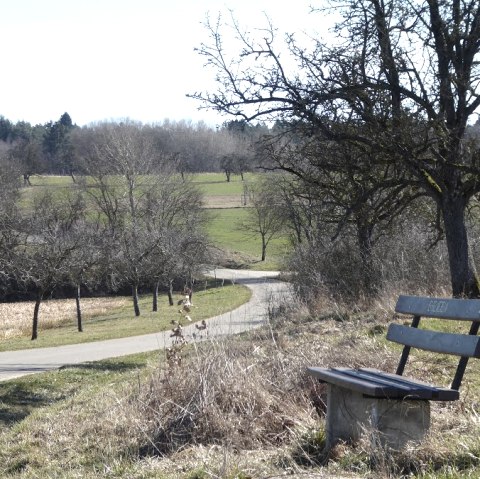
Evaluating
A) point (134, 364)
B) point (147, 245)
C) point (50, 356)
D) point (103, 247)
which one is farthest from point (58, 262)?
point (134, 364)

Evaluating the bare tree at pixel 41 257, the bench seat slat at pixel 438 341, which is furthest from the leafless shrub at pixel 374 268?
the bare tree at pixel 41 257

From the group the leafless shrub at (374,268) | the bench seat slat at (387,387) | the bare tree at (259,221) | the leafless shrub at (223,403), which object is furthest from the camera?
the bare tree at (259,221)

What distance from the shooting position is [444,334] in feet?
18.6

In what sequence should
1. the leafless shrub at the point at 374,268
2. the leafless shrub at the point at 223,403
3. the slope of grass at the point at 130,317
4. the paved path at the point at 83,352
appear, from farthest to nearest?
1. the slope of grass at the point at 130,317
2. the paved path at the point at 83,352
3. the leafless shrub at the point at 374,268
4. the leafless shrub at the point at 223,403

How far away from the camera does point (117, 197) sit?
53.5m

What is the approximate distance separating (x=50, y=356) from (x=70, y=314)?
1041 inches

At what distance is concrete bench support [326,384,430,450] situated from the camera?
5.05m

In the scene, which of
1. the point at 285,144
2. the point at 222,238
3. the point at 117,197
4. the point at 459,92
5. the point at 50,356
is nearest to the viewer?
the point at 459,92

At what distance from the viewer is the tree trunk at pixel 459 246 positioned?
511 inches

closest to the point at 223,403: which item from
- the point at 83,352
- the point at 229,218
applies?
the point at 83,352

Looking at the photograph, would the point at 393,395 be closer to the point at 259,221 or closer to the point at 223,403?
the point at 223,403

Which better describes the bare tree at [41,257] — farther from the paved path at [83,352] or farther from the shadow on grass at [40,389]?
the shadow on grass at [40,389]

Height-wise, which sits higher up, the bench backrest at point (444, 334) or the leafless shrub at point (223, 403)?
the bench backrest at point (444, 334)

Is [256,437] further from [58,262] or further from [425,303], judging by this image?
[58,262]
